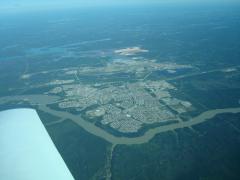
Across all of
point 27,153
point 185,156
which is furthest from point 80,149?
point 27,153

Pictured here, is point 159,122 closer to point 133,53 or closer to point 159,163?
point 159,163

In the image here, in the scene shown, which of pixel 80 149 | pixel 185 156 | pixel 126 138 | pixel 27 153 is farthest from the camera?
pixel 126 138

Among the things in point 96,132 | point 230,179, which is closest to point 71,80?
point 96,132

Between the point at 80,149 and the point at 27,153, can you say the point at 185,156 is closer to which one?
the point at 80,149

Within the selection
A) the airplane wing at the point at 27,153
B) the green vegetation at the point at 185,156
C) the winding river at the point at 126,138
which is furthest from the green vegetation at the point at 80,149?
A: the airplane wing at the point at 27,153

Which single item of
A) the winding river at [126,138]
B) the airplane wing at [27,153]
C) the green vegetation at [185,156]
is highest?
the airplane wing at [27,153]

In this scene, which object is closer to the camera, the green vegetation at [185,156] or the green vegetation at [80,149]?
the green vegetation at [185,156]

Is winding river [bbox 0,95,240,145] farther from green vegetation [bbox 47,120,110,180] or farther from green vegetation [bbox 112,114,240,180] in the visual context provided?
green vegetation [bbox 112,114,240,180]

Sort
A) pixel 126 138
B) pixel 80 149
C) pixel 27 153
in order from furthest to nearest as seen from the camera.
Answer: pixel 126 138, pixel 80 149, pixel 27 153

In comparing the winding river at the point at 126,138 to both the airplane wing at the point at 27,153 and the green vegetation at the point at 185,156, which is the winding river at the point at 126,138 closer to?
the green vegetation at the point at 185,156
